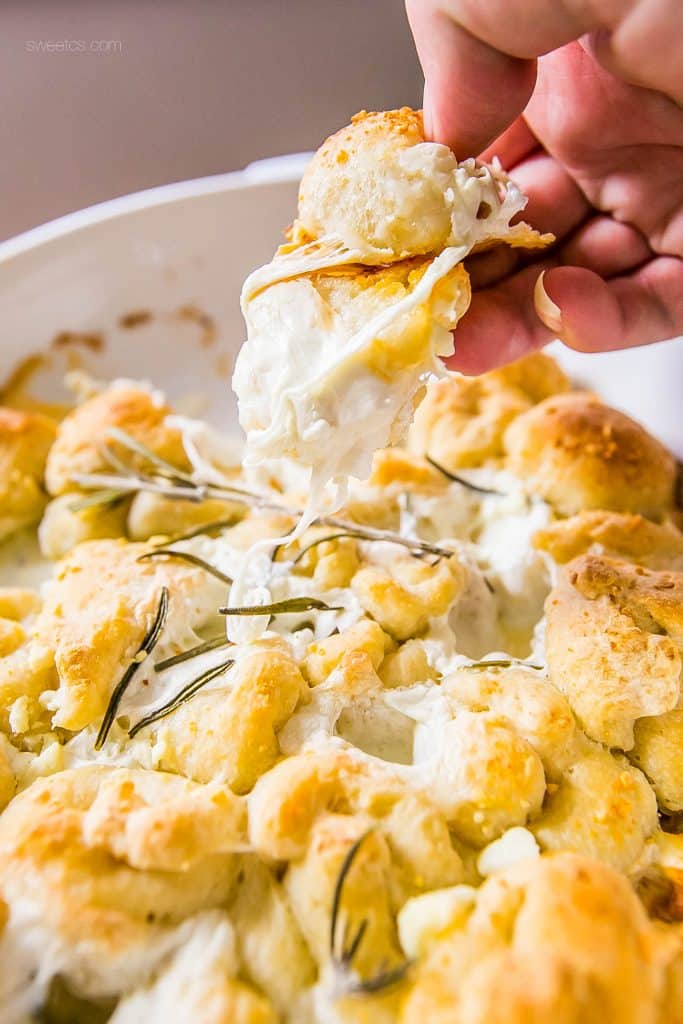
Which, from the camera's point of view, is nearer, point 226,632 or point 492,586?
point 226,632

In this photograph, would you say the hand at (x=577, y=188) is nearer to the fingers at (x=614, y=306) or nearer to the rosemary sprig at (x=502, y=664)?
the fingers at (x=614, y=306)

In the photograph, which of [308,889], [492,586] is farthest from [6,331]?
[308,889]

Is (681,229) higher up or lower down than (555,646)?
higher up

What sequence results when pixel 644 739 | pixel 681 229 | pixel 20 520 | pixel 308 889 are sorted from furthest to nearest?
pixel 20 520, pixel 681 229, pixel 644 739, pixel 308 889

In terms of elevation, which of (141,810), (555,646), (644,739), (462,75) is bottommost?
(644,739)

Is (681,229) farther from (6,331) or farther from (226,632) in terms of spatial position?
(6,331)

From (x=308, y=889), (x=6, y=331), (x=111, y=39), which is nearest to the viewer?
(x=308, y=889)

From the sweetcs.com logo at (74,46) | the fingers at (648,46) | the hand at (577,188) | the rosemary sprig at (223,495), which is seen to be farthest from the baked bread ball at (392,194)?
the sweetcs.com logo at (74,46)

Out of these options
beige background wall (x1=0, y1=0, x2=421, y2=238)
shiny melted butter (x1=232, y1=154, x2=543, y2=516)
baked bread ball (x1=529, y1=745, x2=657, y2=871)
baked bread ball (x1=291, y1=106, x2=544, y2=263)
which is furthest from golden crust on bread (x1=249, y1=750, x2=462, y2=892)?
beige background wall (x1=0, y1=0, x2=421, y2=238)
